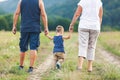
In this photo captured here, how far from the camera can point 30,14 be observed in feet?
37.8

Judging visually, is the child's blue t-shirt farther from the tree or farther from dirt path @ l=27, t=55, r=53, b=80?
the tree

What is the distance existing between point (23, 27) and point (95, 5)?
2.00 metres

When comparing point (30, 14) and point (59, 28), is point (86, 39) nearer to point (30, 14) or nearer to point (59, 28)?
point (59, 28)

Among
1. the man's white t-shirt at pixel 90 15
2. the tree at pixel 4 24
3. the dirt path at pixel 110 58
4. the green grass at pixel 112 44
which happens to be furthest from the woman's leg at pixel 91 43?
the tree at pixel 4 24

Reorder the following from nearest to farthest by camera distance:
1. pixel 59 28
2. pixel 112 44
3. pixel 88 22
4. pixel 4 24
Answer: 1. pixel 88 22
2. pixel 59 28
3. pixel 112 44
4. pixel 4 24

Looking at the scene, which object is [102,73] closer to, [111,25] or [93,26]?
[93,26]

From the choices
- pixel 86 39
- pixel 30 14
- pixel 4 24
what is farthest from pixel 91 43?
pixel 4 24

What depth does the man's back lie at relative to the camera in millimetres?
11500

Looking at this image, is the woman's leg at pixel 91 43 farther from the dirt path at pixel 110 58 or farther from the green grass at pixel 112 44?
the green grass at pixel 112 44

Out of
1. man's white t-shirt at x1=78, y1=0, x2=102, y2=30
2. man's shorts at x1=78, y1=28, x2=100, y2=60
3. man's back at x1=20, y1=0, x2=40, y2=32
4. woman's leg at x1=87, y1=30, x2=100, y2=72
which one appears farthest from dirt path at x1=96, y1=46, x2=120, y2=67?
man's back at x1=20, y1=0, x2=40, y2=32

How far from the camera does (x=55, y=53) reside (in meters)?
12.4

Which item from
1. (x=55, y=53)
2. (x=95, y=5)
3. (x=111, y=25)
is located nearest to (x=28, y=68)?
(x=55, y=53)

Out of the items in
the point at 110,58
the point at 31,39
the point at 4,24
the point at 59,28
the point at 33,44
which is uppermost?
the point at 4,24

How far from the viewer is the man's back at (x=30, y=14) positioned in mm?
11500
